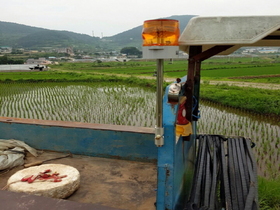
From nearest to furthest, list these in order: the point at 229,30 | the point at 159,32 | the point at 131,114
Answer: 1. the point at 159,32
2. the point at 229,30
3. the point at 131,114

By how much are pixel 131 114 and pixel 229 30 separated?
270 inches

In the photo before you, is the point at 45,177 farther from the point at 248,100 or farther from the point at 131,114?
the point at 248,100

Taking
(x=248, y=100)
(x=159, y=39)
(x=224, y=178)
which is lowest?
(x=248, y=100)

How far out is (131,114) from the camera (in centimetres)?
822

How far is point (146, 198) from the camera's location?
2395mm

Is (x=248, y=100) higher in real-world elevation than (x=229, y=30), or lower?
lower

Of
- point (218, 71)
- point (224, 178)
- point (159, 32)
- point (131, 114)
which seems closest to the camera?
point (159, 32)

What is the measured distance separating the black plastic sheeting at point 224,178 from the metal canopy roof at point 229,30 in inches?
37.9

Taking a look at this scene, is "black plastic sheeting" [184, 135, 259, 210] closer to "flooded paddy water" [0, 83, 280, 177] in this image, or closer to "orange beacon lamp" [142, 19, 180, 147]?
"orange beacon lamp" [142, 19, 180, 147]

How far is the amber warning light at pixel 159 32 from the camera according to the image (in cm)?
121

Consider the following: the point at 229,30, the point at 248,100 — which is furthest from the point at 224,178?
the point at 248,100

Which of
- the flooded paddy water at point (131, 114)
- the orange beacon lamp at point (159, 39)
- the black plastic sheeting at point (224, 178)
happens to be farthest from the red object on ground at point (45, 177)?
the flooded paddy water at point (131, 114)

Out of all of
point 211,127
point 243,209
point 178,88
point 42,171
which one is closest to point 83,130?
point 42,171

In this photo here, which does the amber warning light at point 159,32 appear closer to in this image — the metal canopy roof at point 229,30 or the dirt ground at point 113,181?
the metal canopy roof at point 229,30
